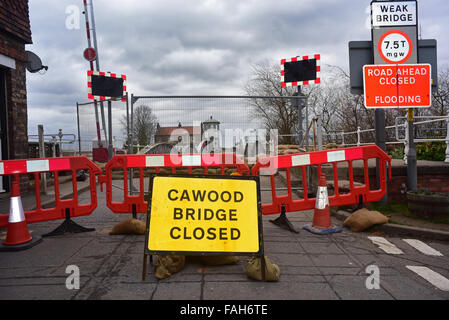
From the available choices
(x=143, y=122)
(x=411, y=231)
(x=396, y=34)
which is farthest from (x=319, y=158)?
(x=143, y=122)

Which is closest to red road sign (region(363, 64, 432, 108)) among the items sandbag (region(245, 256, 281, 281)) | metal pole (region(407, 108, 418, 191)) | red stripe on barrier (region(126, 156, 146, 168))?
metal pole (region(407, 108, 418, 191))

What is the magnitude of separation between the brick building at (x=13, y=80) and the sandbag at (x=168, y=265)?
21.4 feet

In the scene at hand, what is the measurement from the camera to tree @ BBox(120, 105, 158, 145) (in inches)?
311

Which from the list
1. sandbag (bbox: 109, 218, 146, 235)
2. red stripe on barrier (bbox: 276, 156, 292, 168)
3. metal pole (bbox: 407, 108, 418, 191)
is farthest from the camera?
metal pole (bbox: 407, 108, 418, 191)

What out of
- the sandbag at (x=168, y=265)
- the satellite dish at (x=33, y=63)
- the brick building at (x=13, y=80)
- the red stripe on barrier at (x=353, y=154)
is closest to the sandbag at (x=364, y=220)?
the red stripe on barrier at (x=353, y=154)

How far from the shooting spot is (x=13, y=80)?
801 cm

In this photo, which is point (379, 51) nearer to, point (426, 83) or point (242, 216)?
point (426, 83)

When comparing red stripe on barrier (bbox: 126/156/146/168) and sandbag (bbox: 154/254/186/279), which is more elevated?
red stripe on barrier (bbox: 126/156/146/168)

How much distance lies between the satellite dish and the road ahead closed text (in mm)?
7600

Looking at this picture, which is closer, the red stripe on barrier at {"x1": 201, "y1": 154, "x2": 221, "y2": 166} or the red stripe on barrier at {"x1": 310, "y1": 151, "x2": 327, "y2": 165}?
the red stripe on barrier at {"x1": 310, "y1": 151, "x2": 327, "y2": 165}

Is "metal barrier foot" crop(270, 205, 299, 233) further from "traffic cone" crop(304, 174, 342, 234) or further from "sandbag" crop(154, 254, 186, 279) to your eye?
"sandbag" crop(154, 254, 186, 279)

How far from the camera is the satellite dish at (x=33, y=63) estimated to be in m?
8.77

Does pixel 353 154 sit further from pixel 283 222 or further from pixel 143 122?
pixel 143 122
